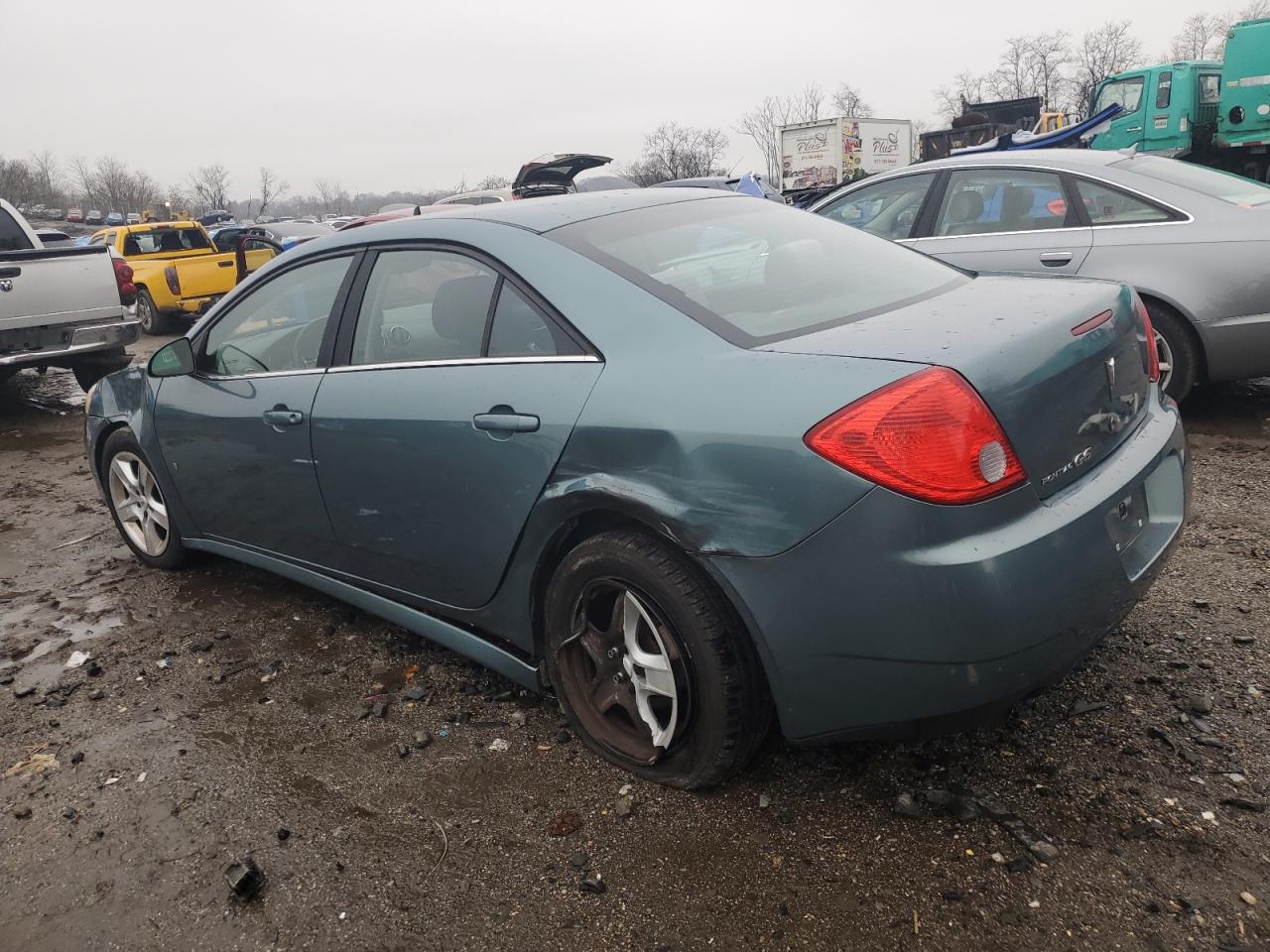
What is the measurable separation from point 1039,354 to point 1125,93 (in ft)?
57.3

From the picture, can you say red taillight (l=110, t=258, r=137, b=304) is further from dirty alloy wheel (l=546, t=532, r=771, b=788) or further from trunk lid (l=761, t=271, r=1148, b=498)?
trunk lid (l=761, t=271, r=1148, b=498)

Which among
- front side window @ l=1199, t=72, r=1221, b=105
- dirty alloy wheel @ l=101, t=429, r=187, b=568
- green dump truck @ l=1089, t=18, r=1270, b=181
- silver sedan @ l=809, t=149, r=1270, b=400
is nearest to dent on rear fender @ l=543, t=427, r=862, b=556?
dirty alloy wheel @ l=101, t=429, r=187, b=568

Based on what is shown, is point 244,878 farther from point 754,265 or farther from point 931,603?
point 754,265

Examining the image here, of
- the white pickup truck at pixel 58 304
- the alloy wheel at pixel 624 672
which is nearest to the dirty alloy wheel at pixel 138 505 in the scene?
the alloy wheel at pixel 624 672

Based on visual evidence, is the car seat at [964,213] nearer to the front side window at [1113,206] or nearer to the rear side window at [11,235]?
the front side window at [1113,206]

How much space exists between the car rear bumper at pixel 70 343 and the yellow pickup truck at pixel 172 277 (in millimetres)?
4924

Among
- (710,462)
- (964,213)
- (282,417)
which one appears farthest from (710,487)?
(964,213)

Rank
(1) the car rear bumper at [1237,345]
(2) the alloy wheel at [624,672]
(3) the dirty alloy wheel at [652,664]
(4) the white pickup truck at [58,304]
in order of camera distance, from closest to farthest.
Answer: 1. (3) the dirty alloy wheel at [652,664]
2. (2) the alloy wheel at [624,672]
3. (1) the car rear bumper at [1237,345]
4. (4) the white pickup truck at [58,304]

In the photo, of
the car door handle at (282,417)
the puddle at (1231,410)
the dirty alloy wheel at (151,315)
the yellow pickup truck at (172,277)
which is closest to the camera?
the car door handle at (282,417)

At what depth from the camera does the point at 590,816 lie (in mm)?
2426

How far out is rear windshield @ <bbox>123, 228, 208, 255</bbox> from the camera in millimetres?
13984

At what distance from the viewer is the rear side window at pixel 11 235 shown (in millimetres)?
8227

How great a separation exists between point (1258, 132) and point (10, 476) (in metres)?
17.4

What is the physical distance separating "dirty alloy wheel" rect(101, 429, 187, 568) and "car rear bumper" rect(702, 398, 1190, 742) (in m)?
3.03
